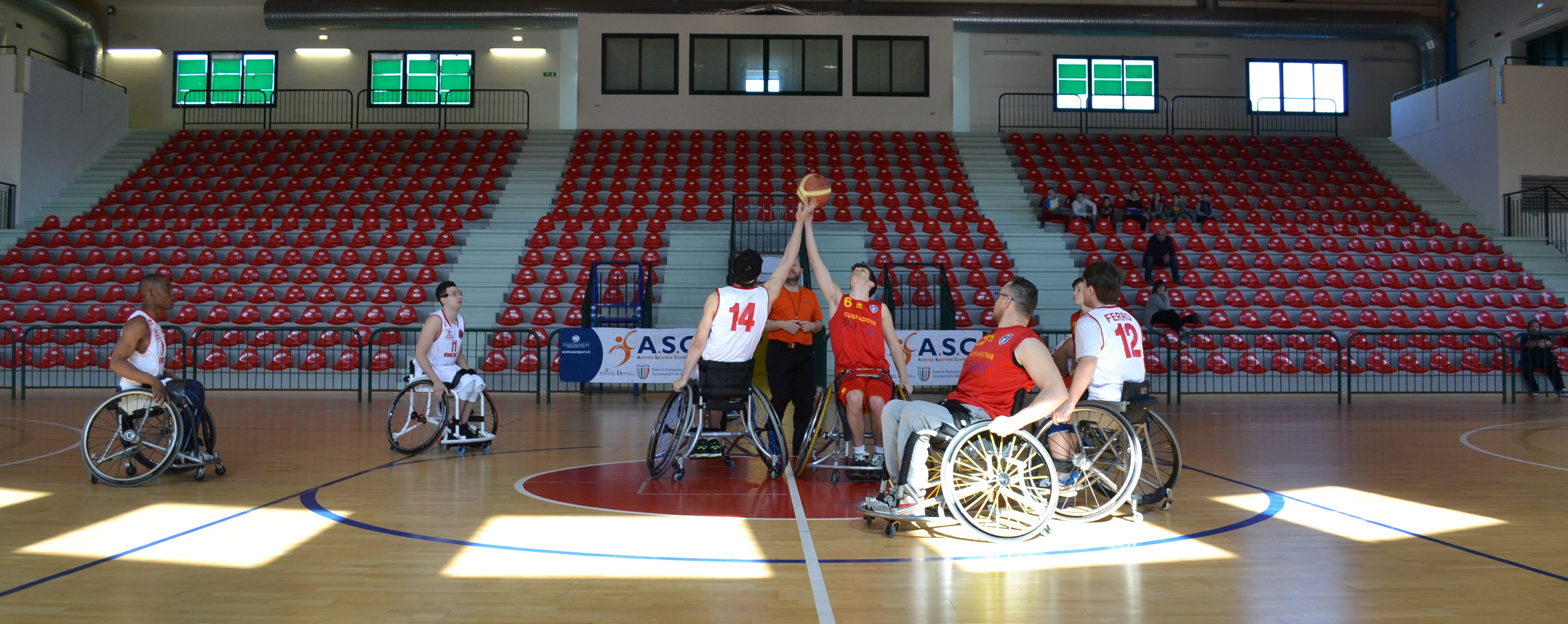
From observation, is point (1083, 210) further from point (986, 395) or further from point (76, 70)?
point (76, 70)

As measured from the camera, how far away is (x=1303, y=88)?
26.2 metres

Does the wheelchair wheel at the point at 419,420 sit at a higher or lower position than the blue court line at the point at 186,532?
higher

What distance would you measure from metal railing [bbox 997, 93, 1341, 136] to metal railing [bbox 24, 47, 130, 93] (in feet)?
69.8

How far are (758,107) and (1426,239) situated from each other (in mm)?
14314

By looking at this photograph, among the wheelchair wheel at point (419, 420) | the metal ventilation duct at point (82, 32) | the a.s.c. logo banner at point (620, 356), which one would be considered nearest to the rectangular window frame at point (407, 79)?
the metal ventilation duct at point (82, 32)

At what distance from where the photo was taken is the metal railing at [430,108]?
84.0 feet

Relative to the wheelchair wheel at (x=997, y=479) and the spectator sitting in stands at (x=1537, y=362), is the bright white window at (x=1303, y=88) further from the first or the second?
the wheelchair wheel at (x=997, y=479)

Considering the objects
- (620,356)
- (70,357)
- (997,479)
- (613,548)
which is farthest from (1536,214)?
(70,357)

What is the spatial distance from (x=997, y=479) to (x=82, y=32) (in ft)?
90.2

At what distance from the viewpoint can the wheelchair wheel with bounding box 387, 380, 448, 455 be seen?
8.16 m

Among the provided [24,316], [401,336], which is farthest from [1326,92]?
[24,316]

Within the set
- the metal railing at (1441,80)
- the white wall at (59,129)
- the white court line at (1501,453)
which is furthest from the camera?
the metal railing at (1441,80)

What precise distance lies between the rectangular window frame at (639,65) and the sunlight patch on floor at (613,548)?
19618 mm

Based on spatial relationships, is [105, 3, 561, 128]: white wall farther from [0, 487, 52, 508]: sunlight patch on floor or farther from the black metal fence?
[0, 487, 52, 508]: sunlight patch on floor
